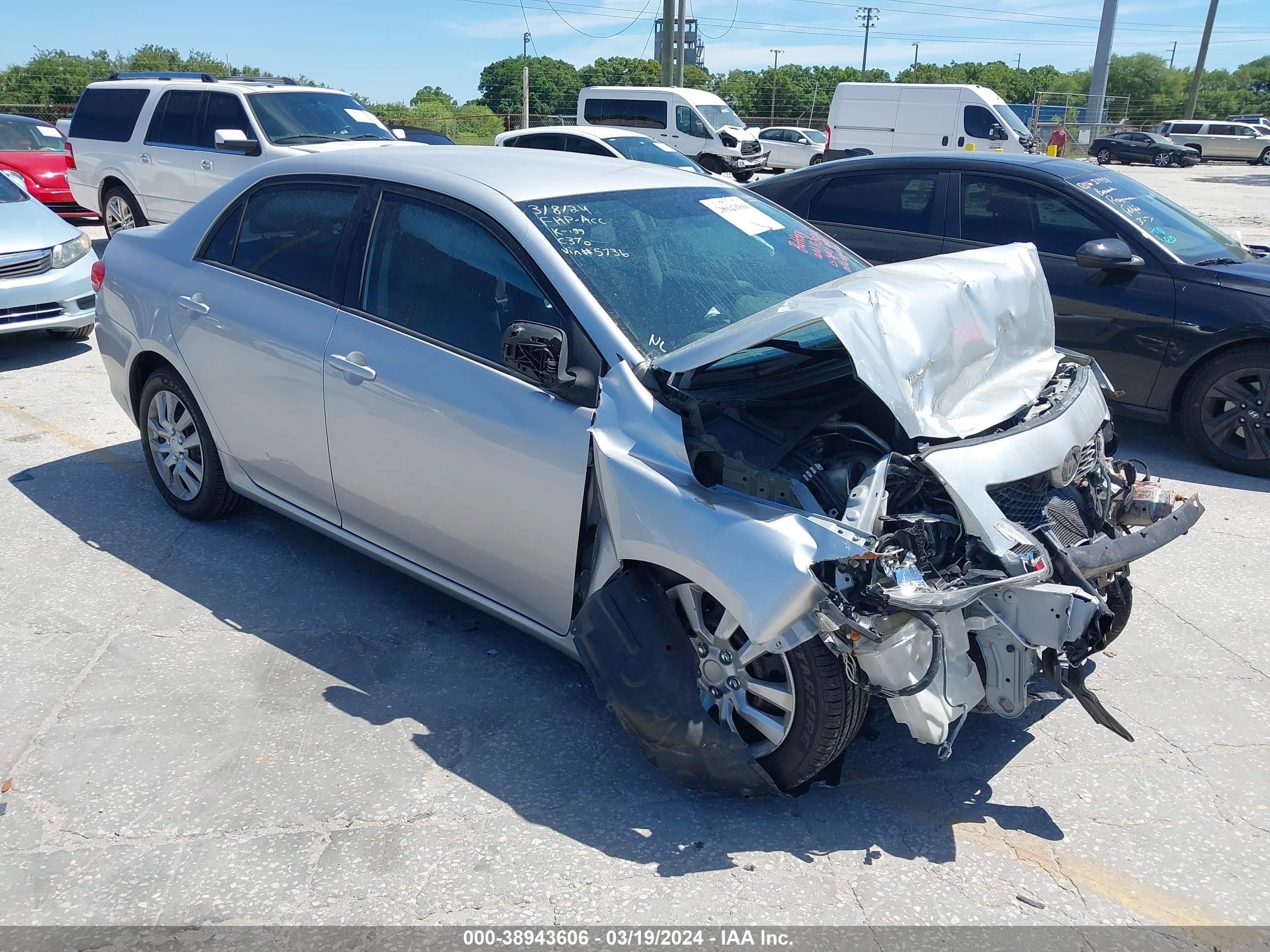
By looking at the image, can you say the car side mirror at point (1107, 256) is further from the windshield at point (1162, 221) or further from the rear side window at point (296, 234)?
the rear side window at point (296, 234)

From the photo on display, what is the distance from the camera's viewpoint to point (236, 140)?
11086 mm

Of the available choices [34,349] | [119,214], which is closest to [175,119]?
[119,214]

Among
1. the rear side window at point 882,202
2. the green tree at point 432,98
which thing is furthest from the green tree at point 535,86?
the rear side window at point 882,202

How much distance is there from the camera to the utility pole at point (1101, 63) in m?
25.8

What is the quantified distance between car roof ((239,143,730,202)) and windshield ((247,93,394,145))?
7.78 m

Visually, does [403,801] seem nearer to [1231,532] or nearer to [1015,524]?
[1015,524]

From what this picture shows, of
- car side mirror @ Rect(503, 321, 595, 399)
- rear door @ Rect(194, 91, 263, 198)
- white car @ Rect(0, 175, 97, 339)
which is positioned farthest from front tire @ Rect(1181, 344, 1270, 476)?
rear door @ Rect(194, 91, 263, 198)

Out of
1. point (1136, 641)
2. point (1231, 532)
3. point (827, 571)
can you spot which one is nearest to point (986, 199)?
point (1231, 532)

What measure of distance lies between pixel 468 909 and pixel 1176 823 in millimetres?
2113

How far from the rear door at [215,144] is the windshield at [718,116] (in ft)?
46.9

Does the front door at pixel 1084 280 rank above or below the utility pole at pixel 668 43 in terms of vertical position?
below

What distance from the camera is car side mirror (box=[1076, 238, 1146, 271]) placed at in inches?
226

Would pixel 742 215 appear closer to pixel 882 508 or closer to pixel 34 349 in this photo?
pixel 882 508

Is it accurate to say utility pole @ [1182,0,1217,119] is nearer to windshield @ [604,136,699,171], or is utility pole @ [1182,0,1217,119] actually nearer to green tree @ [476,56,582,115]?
green tree @ [476,56,582,115]
